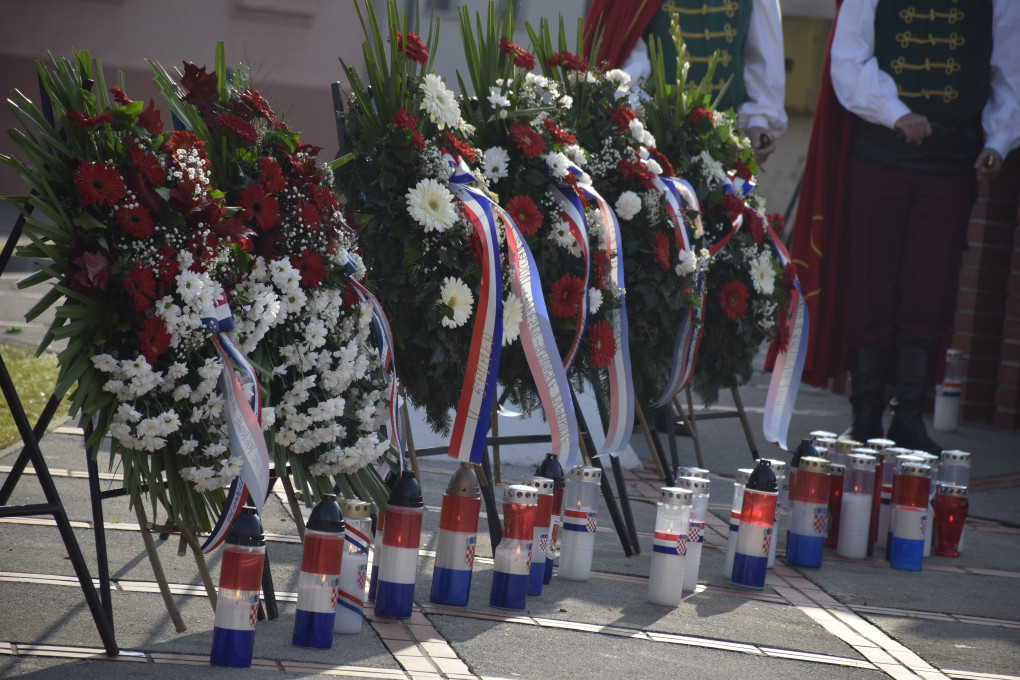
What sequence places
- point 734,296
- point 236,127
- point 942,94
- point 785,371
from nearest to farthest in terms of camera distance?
point 236,127, point 734,296, point 785,371, point 942,94

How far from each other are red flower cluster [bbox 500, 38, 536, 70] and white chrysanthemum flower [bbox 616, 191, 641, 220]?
1.71ft

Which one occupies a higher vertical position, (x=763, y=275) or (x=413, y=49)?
(x=413, y=49)

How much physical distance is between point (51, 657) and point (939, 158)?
460 cm

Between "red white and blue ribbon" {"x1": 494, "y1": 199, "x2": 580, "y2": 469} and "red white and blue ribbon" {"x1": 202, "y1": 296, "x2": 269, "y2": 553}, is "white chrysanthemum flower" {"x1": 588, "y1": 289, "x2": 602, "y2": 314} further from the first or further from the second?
"red white and blue ribbon" {"x1": 202, "y1": 296, "x2": 269, "y2": 553}

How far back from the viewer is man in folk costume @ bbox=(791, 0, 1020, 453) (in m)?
5.65

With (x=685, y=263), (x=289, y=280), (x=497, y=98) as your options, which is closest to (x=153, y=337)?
(x=289, y=280)

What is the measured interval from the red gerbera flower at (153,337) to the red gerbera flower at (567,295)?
1.38m

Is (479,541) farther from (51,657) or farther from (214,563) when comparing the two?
(51,657)

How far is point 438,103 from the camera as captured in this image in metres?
3.29

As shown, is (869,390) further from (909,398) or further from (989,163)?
(989,163)

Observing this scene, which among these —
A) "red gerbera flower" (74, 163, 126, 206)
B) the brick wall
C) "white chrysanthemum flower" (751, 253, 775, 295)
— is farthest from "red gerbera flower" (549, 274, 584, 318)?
the brick wall

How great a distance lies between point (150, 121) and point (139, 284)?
14.7 inches

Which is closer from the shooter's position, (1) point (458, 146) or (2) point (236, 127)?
(2) point (236, 127)

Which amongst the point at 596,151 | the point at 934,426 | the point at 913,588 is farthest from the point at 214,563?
the point at 934,426
